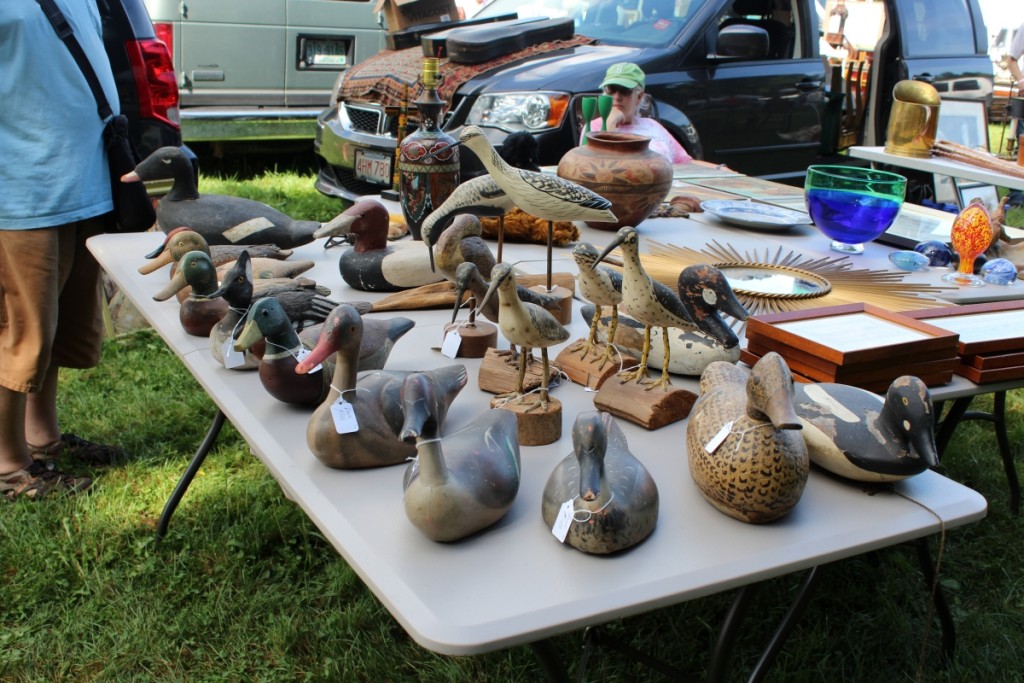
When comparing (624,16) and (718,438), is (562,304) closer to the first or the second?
(718,438)

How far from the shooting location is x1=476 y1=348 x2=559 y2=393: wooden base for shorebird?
1.74 meters

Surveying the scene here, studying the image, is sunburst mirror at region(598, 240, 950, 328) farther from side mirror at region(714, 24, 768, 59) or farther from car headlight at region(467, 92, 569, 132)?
side mirror at region(714, 24, 768, 59)

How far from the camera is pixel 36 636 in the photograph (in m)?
2.26

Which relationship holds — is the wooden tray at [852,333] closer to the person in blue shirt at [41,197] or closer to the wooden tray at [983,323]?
the wooden tray at [983,323]

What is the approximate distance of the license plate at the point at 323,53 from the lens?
6.95 metres

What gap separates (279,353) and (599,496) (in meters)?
0.71

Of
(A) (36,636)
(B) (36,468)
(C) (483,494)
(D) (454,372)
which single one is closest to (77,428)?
(B) (36,468)

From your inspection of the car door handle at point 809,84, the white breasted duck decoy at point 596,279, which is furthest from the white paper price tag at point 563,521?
the car door handle at point 809,84

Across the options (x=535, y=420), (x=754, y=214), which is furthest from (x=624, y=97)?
(x=535, y=420)

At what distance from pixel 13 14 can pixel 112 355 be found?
201 cm

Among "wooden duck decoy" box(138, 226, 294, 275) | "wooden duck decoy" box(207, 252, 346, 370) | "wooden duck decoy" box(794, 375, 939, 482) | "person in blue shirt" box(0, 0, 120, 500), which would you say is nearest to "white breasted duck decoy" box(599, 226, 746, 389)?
"wooden duck decoy" box(794, 375, 939, 482)

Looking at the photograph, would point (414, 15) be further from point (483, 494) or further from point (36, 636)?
point (483, 494)

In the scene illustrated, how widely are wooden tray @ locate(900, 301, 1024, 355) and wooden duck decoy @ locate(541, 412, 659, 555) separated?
88 cm

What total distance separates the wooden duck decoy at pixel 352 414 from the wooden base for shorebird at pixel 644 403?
13.6 inches
